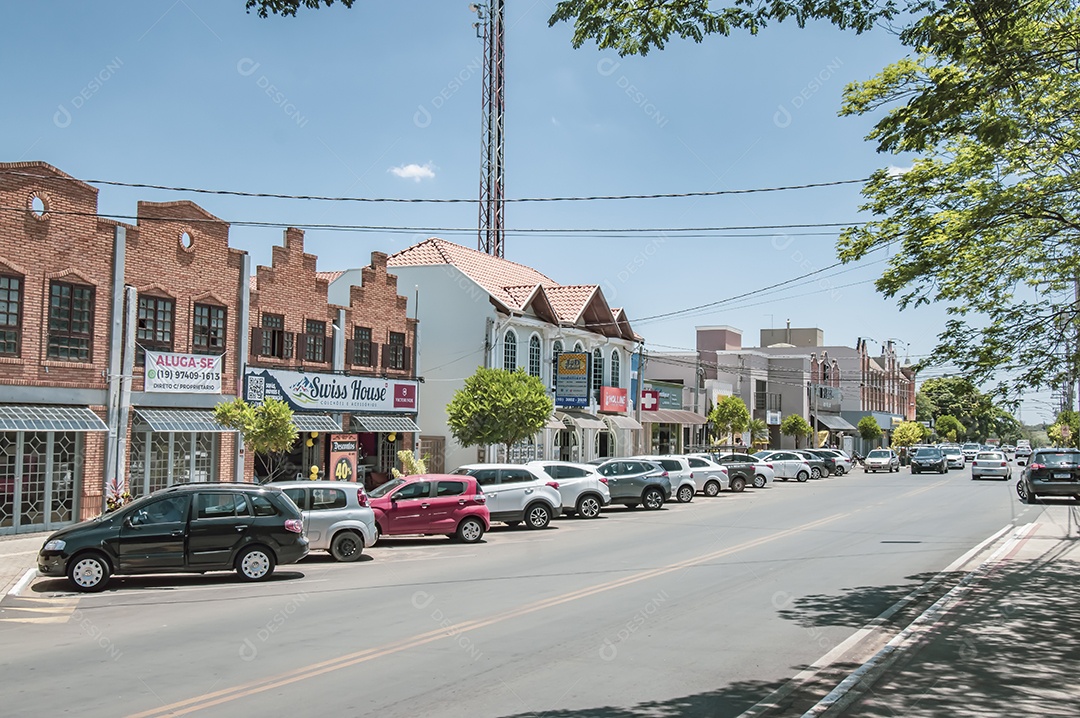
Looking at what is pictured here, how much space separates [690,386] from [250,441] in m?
40.3

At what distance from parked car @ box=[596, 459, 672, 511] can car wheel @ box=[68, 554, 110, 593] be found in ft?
55.6

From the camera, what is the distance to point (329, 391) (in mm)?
28219

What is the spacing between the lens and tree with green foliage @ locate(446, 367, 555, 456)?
29188 mm

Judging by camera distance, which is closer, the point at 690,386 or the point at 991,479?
the point at 991,479

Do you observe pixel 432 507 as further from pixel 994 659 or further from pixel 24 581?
pixel 994 659

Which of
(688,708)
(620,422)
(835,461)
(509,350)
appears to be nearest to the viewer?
(688,708)

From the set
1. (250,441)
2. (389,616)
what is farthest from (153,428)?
(389,616)

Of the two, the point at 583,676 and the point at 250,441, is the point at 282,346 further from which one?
the point at 583,676

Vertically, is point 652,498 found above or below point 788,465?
below

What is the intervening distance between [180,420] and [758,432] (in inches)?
1789

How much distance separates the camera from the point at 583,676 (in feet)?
27.5

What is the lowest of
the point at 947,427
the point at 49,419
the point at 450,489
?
the point at 450,489

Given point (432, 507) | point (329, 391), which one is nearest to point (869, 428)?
point (329, 391)

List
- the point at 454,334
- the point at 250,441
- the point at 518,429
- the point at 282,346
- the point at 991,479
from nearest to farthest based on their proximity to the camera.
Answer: the point at 250,441, the point at 282,346, the point at 518,429, the point at 454,334, the point at 991,479
